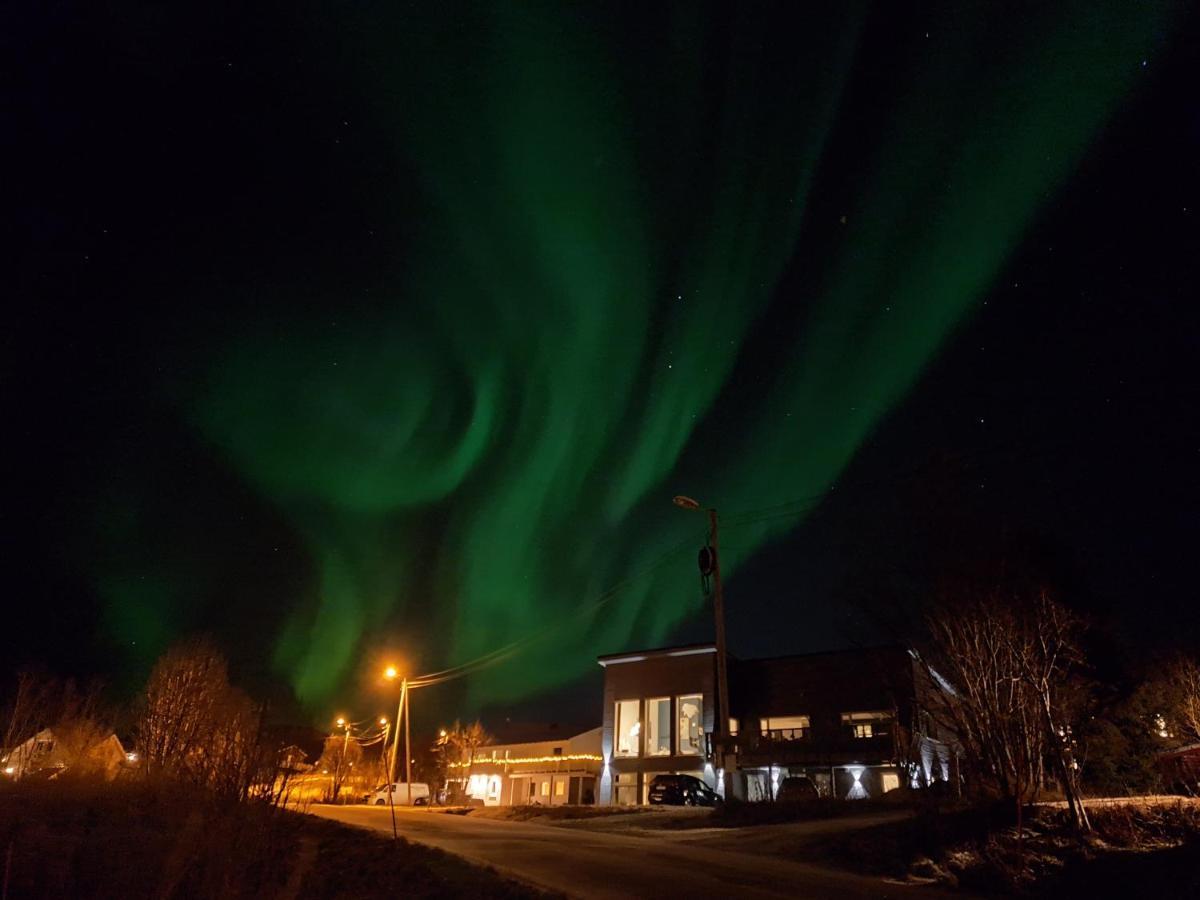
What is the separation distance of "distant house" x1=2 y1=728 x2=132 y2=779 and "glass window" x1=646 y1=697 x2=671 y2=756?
30707mm

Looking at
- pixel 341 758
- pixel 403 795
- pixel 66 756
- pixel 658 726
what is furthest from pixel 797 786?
pixel 66 756

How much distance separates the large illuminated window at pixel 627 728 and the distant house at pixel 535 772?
3779 mm

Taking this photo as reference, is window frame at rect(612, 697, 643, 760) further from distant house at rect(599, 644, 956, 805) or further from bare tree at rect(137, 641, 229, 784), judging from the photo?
bare tree at rect(137, 641, 229, 784)

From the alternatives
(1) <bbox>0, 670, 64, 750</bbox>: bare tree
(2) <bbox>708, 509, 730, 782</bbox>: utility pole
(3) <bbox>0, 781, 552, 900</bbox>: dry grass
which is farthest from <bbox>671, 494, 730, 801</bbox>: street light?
(1) <bbox>0, 670, 64, 750</bbox>: bare tree

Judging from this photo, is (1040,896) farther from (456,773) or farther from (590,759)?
(456,773)

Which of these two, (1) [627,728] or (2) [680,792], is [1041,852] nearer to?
(2) [680,792]

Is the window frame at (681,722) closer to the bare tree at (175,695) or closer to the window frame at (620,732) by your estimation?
the window frame at (620,732)

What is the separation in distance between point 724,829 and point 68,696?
5119 cm

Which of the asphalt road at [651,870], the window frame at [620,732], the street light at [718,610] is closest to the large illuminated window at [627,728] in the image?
the window frame at [620,732]

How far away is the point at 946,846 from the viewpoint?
52.3 feet

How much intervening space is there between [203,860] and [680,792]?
3011cm

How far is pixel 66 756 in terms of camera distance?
158 feet

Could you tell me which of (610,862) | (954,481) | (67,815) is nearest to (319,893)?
(610,862)

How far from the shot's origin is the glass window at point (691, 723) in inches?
1999
